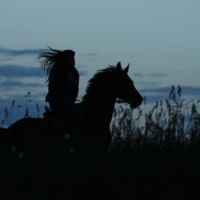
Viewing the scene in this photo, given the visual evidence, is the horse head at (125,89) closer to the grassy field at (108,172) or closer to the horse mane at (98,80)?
the horse mane at (98,80)

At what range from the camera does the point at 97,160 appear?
13.5 ft

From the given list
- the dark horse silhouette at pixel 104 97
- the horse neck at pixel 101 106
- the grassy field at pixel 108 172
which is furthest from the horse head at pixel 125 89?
the grassy field at pixel 108 172

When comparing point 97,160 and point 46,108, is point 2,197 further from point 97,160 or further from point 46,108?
point 46,108

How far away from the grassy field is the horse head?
141 centimetres

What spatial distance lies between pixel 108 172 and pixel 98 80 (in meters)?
3.10

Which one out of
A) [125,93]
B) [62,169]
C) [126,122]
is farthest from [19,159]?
[125,93]

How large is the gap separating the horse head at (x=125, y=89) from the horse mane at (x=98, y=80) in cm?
18

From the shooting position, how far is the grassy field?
353 centimetres

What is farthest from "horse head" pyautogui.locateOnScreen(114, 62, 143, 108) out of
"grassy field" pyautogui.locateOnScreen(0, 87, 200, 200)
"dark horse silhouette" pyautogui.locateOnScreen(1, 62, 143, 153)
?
"grassy field" pyautogui.locateOnScreen(0, 87, 200, 200)

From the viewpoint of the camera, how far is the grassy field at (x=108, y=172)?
139 inches

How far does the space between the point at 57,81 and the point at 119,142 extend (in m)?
2.79

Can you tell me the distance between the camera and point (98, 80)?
21.8 feet

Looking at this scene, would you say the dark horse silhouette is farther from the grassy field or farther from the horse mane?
the grassy field

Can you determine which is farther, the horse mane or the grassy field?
the horse mane
